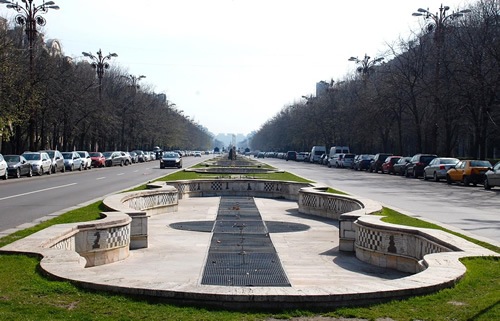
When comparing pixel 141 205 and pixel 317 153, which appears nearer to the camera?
pixel 141 205

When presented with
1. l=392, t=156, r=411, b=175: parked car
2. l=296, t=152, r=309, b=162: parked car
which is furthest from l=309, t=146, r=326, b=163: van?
l=392, t=156, r=411, b=175: parked car

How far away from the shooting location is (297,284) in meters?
9.50

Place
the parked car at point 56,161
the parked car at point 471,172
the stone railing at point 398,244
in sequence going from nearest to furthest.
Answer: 1. the stone railing at point 398,244
2. the parked car at point 471,172
3. the parked car at point 56,161

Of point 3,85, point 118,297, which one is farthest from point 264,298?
point 3,85

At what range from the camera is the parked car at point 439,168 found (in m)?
40.1

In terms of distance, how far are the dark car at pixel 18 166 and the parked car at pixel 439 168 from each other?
2718 cm

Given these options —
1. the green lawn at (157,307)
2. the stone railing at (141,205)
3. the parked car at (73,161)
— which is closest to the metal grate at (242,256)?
the stone railing at (141,205)

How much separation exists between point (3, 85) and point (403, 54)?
3581 cm

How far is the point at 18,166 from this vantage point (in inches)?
1587

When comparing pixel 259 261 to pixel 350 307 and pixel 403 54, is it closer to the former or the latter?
pixel 350 307

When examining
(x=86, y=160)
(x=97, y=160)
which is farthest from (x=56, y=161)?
(x=97, y=160)

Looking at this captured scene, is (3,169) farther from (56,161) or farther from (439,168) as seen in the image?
(439,168)

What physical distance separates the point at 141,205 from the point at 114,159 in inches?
2100

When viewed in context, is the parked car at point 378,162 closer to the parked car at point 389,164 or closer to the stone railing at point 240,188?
the parked car at point 389,164
